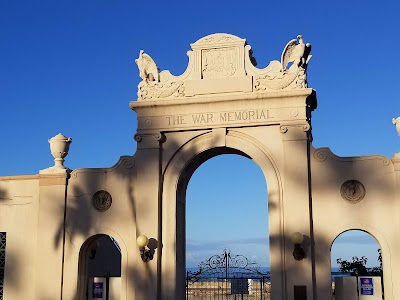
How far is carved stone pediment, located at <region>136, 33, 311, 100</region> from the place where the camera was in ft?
54.1

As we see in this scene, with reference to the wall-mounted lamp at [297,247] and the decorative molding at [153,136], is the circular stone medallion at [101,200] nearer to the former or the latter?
the decorative molding at [153,136]

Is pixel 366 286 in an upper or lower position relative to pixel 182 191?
lower

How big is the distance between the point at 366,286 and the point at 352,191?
94.8 inches

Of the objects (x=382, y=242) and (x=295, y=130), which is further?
(x=295, y=130)

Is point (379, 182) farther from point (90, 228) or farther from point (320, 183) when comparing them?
point (90, 228)

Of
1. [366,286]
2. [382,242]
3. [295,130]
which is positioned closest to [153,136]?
[295,130]

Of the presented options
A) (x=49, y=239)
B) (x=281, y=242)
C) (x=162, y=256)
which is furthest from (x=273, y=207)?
(x=49, y=239)

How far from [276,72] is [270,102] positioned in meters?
0.82

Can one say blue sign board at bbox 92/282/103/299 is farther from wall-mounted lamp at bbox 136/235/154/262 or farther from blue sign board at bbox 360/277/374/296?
blue sign board at bbox 360/277/374/296

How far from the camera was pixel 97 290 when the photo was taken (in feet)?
57.2

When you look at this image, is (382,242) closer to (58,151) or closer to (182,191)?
(182,191)

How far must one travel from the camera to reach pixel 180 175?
1694 centimetres

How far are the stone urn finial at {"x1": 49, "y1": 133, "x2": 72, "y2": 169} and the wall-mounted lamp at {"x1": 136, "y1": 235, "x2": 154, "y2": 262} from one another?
137 inches

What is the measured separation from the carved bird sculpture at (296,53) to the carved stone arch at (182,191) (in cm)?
227
